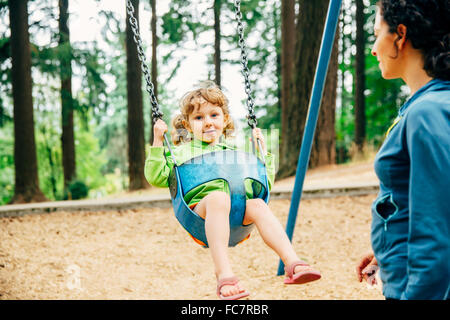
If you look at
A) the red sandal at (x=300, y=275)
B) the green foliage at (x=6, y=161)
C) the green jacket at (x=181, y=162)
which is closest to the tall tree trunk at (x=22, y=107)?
the green jacket at (x=181, y=162)

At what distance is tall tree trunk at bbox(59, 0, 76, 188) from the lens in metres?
10.4

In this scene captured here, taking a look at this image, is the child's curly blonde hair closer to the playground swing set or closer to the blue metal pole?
the playground swing set

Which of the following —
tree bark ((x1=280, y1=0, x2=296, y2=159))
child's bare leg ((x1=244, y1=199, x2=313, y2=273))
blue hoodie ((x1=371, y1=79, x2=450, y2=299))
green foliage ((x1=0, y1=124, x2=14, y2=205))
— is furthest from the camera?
green foliage ((x1=0, y1=124, x2=14, y2=205))

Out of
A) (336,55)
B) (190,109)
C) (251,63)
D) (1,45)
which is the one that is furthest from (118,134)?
(190,109)

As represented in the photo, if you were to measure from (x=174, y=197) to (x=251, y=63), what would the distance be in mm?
15661

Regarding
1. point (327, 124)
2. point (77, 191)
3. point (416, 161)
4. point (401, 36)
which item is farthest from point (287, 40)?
point (416, 161)

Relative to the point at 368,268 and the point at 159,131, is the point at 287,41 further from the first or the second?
the point at 368,268

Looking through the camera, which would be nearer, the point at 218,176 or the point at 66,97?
the point at 218,176

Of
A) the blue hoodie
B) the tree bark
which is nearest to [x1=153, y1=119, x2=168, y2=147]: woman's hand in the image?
the blue hoodie

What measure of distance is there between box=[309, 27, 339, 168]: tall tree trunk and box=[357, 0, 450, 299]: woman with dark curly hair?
7.67 metres

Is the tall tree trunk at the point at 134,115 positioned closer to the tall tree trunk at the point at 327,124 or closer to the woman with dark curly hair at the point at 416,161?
the tall tree trunk at the point at 327,124

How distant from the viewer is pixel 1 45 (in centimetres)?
976

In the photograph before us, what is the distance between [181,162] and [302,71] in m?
6.02

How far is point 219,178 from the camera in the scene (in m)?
2.46
